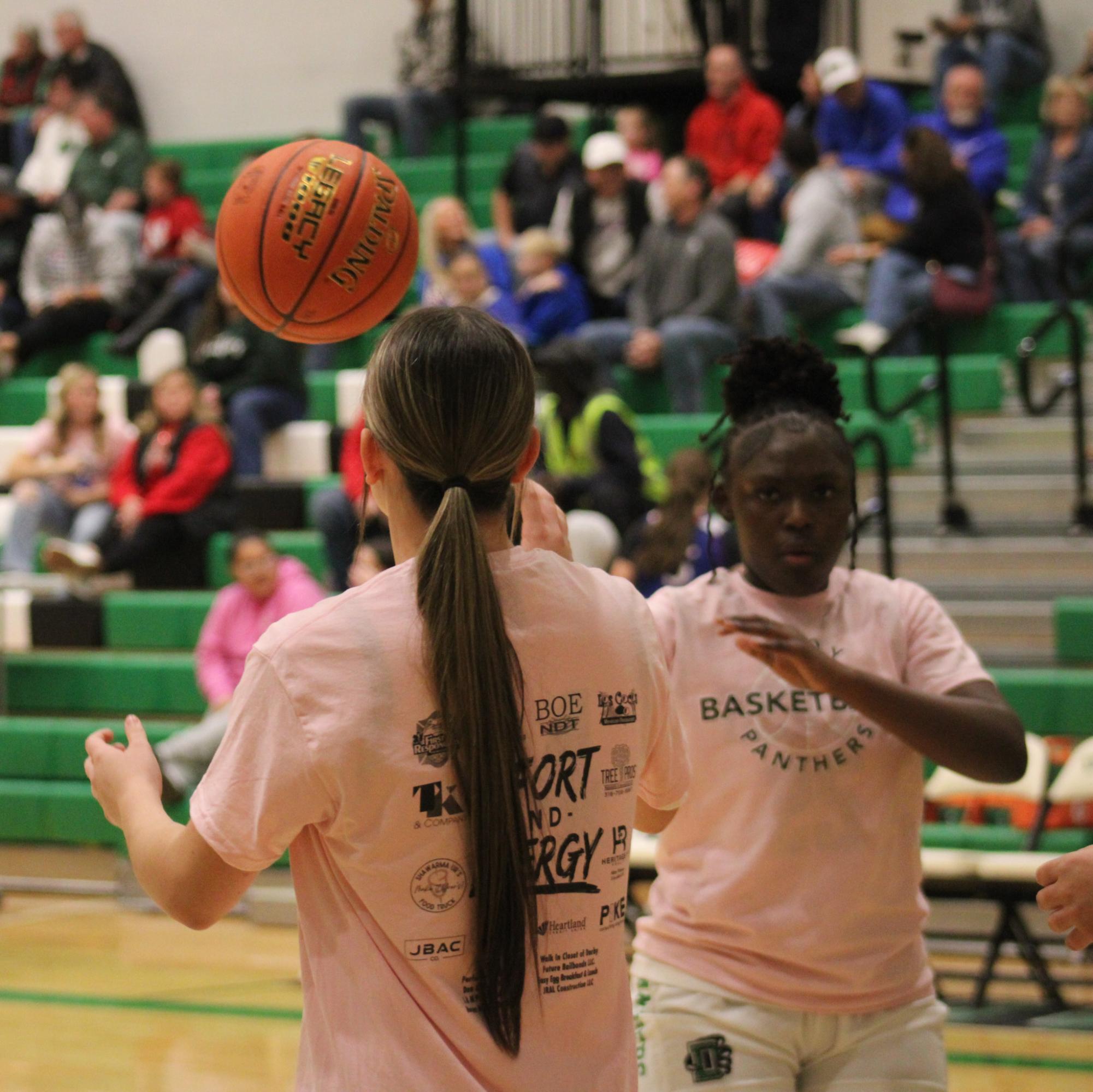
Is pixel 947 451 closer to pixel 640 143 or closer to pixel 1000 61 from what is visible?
pixel 640 143

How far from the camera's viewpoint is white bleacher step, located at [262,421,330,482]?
25.6ft

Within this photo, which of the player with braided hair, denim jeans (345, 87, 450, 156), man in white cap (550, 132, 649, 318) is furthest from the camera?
denim jeans (345, 87, 450, 156)

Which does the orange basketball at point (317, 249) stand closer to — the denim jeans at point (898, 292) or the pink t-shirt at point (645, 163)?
the denim jeans at point (898, 292)

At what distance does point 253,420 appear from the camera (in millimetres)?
7727

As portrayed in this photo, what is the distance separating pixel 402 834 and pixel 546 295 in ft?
19.7

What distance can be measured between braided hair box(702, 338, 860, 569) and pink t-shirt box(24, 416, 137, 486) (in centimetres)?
562

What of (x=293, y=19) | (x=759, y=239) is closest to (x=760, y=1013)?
(x=759, y=239)

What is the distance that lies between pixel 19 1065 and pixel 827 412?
2.55 meters

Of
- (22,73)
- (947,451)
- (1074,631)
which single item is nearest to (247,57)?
(22,73)

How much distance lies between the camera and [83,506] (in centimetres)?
752

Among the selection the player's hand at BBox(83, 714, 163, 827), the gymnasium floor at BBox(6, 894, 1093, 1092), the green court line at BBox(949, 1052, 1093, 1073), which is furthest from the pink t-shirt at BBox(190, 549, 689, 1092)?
the green court line at BBox(949, 1052, 1093, 1073)

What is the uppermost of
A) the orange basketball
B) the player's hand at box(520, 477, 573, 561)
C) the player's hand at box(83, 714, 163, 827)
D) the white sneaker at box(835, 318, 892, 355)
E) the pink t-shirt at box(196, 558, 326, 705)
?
the orange basketball

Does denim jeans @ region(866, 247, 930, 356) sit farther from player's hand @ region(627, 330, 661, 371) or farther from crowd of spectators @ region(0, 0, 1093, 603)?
player's hand @ region(627, 330, 661, 371)

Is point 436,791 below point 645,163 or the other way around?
below
